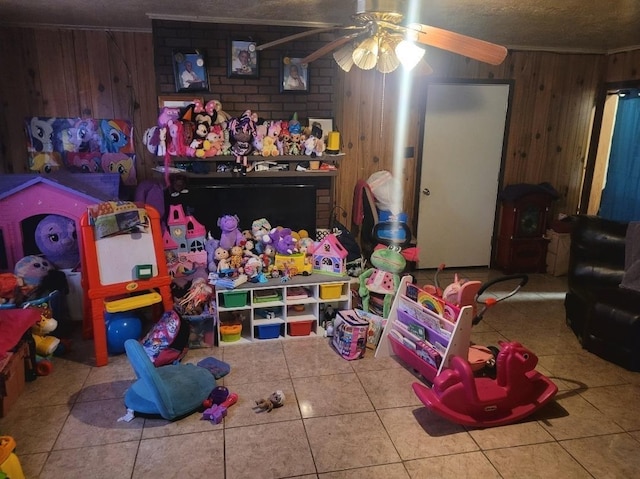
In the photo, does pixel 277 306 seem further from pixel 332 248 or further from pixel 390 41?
pixel 390 41

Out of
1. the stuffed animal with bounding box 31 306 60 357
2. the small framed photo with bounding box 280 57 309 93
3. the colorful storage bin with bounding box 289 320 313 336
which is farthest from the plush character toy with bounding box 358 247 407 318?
the stuffed animal with bounding box 31 306 60 357

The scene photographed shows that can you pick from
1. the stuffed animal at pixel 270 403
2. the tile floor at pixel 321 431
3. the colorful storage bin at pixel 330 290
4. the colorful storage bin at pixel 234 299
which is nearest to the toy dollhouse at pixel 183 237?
the colorful storage bin at pixel 234 299

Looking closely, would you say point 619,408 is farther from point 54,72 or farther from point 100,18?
point 54,72

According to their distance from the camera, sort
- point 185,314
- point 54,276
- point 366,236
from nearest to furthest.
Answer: point 185,314 → point 54,276 → point 366,236

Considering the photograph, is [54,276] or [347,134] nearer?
[54,276]

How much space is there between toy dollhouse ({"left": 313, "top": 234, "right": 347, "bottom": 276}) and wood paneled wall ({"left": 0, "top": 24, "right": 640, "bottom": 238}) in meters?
1.22

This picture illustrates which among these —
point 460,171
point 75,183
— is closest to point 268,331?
point 75,183

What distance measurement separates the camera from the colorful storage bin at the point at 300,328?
3.43 m

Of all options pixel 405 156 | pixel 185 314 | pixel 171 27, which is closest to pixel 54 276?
pixel 185 314

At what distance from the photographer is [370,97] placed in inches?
178

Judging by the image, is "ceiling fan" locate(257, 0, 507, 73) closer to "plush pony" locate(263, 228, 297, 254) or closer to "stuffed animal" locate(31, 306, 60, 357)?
"plush pony" locate(263, 228, 297, 254)

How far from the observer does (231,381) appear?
287 cm

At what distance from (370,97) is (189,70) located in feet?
5.59

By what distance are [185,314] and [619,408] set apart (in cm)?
266
